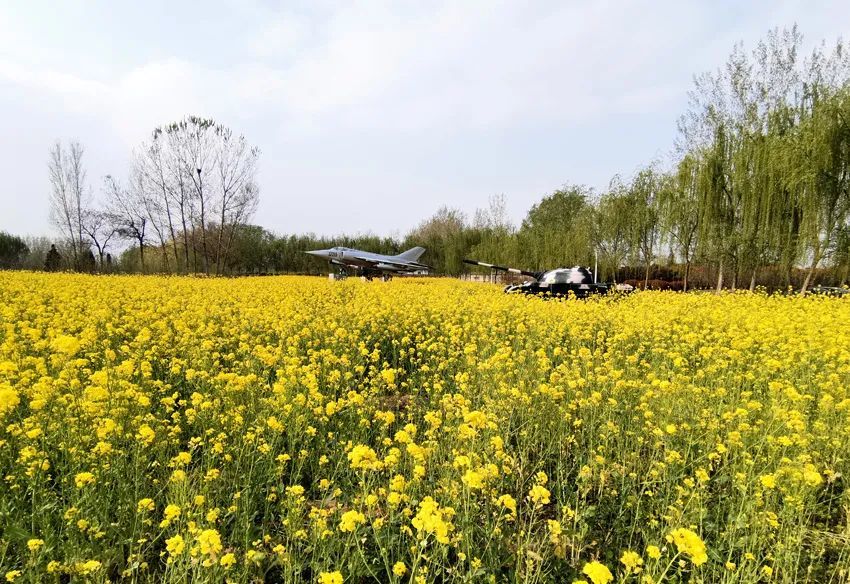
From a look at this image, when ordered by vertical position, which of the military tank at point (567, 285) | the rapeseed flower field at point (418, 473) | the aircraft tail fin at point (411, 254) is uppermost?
the aircraft tail fin at point (411, 254)

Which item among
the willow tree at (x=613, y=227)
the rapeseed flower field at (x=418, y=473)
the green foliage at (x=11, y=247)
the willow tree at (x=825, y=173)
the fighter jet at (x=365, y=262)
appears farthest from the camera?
the green foliage at (x=11, y=247)

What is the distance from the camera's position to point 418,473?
2.34 metres

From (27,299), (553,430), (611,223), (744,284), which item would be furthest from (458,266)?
(553,430)

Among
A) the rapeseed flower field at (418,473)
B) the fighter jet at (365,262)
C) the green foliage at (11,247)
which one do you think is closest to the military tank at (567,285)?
the rapeseed flower field at (418,473)

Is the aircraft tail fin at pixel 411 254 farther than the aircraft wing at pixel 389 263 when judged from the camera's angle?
Yes

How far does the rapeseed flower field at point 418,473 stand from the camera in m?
2.21

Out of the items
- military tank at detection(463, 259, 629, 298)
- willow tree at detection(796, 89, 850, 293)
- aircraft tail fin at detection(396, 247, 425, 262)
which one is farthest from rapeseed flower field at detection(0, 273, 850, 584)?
aircraft tail fin at detection(396, 247, 425, 262)

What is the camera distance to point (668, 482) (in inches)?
118

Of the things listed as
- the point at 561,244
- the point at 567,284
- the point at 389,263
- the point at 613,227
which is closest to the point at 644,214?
the point at 613,227

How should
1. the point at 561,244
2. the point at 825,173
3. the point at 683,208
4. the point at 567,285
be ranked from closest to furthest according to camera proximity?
1. the point at 825,173
2. the point at 567,285
3. the point at 683,208
4. the point at 561,244

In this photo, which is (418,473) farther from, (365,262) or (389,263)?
(389,263)

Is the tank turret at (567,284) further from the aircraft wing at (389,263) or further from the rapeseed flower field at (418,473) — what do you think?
the aircraft wing at (389,263)

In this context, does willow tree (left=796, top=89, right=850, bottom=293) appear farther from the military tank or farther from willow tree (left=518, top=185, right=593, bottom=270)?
willow tree (left=518, top=185, right=593, bottom=270)

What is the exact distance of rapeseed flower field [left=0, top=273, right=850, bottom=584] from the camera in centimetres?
221
